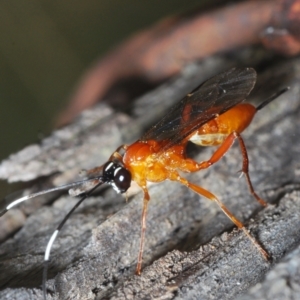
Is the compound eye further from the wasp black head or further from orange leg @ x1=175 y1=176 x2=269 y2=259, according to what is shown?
orange leg @ x1=175 y1=176 x2=269 y2=259

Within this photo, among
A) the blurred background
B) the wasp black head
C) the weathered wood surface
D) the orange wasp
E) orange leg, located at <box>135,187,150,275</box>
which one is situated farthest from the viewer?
the blurred background

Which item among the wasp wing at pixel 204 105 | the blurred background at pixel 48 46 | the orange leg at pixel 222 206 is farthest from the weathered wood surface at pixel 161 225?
the blurred background at pixel 48 46

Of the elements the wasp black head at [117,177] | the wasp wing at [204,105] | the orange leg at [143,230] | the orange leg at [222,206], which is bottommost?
the orange leg at [222,206]

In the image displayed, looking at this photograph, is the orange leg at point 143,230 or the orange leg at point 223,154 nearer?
the orange leg at point 143,230

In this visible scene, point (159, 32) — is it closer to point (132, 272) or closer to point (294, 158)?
point (294, 158)

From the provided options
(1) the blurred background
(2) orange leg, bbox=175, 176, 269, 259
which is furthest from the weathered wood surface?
(1) the blurred background

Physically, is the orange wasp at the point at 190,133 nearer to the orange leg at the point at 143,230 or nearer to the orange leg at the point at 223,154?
the orange leg at the point at 223,154

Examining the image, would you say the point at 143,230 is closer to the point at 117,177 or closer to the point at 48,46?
the point at 117,177
